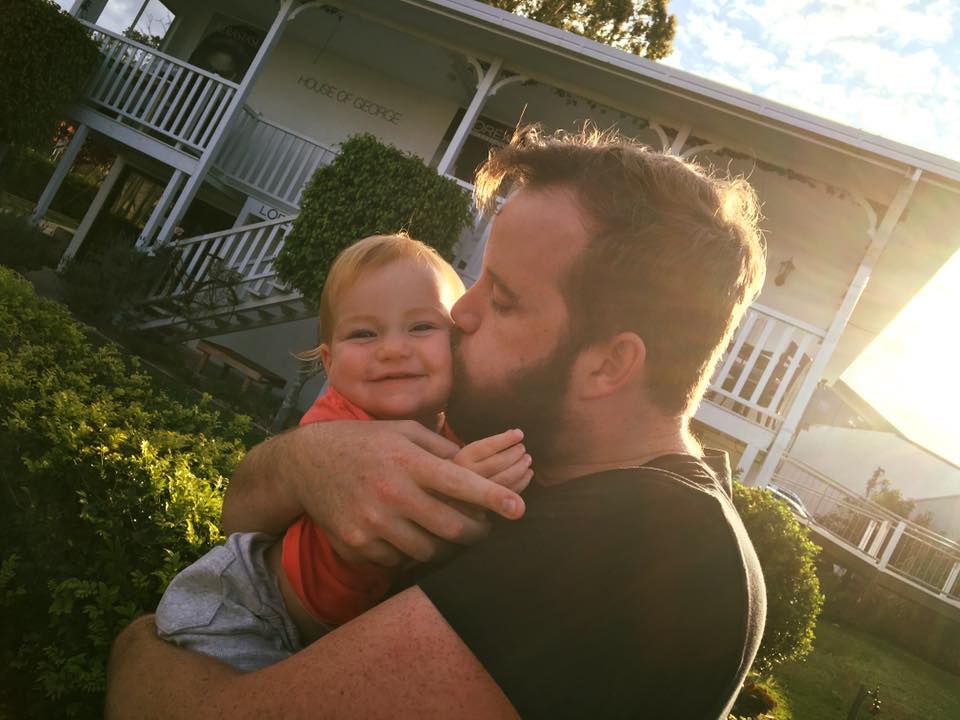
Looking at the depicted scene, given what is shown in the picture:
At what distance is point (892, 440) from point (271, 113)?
27.8 metres

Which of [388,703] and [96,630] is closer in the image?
[388,703]

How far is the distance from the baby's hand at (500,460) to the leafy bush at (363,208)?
8.33 m

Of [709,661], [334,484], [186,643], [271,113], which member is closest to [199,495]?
[186,643]

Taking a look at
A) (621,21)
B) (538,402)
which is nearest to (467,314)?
(538,402)

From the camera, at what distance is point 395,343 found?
210 cm

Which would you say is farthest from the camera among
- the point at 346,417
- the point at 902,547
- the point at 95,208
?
the point at 902,547

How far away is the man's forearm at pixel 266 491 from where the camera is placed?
1.80 m

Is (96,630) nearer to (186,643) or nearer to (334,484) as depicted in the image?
(186,643)

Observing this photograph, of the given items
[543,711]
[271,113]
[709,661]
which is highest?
[271,113]

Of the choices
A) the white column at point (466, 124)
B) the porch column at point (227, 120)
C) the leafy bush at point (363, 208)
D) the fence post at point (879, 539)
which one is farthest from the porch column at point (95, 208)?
the fence post at point (879, 539)

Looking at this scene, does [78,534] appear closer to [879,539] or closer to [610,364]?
[610,364]

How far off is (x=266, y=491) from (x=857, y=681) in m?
12.3

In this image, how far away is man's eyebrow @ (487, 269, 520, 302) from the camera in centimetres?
170

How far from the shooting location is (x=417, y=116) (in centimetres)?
1470
